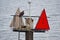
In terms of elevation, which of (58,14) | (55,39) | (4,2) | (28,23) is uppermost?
(4,2)

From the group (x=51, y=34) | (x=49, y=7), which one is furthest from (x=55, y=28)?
(x=49, y=7)

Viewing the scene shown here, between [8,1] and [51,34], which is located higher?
A: [8,1]

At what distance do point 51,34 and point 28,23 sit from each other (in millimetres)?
588

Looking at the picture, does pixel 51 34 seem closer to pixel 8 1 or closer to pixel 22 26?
pixel 8 1

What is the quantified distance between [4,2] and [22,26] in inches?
26.3

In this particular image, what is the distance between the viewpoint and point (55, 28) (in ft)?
4.72

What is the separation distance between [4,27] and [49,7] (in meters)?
0.43

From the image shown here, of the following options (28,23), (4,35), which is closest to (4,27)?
(4,35)

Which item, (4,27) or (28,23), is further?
(4,27)

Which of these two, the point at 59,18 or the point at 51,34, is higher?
the point at 59,18

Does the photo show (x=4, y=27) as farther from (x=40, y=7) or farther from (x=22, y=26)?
(x=22, y=26)

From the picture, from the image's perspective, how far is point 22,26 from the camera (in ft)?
2.81

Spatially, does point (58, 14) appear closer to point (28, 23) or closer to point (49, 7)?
point (49, 7)

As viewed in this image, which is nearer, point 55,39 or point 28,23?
point 28,23
